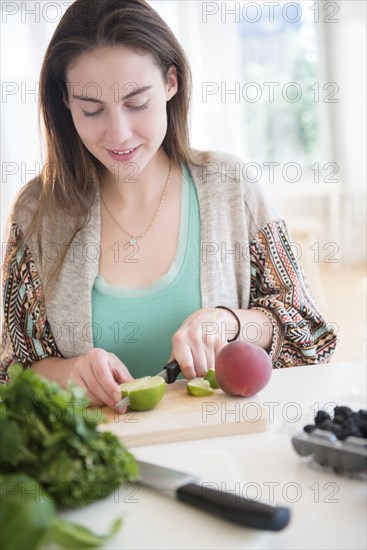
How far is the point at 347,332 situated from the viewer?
4246 millimetres

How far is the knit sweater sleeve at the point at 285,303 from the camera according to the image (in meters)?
1.67

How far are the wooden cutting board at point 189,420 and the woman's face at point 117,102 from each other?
0.62 metres

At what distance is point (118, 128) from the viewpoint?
63.0 inches

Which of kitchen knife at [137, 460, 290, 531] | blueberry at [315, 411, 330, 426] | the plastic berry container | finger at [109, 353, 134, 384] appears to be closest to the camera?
kitchen knife at [137, 460, 290, 531]

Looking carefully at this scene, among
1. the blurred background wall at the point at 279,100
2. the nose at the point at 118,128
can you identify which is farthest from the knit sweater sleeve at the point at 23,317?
the blurred background wall at the point at 279,100

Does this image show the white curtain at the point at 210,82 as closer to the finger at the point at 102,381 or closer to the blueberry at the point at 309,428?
the finger at the point at 102,381

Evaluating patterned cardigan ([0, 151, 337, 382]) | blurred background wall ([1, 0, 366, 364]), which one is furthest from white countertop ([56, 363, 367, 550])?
blurred background wall ([1, 0, 366, 364])

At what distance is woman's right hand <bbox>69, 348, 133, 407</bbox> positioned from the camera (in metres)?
1.30

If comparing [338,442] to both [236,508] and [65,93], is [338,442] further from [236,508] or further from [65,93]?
[65,93]

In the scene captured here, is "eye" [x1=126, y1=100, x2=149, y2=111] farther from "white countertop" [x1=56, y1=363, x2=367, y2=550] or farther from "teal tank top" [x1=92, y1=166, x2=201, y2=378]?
"white countertop" [x1=56, y1=363, x2=367, y2=550]

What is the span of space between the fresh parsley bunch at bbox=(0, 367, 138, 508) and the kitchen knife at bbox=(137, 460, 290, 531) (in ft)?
0.24

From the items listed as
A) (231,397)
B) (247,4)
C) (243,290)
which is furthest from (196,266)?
(247,4)

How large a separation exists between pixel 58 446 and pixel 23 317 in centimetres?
97

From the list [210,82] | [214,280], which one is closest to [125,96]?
[214,280]
